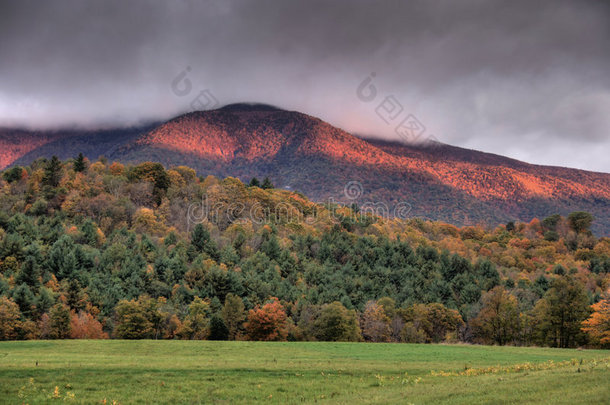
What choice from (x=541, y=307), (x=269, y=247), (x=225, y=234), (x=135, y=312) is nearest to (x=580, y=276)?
(x=541, y=307)

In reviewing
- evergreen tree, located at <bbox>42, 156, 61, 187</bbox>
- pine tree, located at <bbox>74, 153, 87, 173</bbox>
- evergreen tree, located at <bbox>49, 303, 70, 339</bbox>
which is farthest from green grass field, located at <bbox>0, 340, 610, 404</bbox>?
pine tree, located at <bbox>74, 153, 87, 173</bbox>

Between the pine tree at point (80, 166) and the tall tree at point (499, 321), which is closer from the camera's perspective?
the tall tree at point (499, 321)

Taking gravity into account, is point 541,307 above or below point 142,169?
below

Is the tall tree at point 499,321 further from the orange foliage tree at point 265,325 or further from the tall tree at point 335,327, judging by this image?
the orange foliage tree at point 265,325

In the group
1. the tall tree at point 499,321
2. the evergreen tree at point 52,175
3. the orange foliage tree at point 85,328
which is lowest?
the orange foliage tree at point 85,328

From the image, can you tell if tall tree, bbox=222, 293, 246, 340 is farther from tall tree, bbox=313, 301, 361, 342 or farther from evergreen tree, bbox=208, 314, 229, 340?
tall tree, bbox=313, 301, 361, 342

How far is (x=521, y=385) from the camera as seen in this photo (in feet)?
60.8

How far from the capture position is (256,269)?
391 feet

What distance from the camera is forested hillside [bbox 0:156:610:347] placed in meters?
76.8

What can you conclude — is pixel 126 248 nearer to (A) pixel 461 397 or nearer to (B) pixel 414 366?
(B) pixel 414 366

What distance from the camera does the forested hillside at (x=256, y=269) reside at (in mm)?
76812

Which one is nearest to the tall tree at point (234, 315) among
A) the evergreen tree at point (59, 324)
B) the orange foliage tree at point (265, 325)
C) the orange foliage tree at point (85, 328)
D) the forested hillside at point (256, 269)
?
the forested hillside at point (256, 269)

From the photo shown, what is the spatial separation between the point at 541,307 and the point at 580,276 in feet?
206

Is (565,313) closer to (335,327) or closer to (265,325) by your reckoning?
(335,327)
